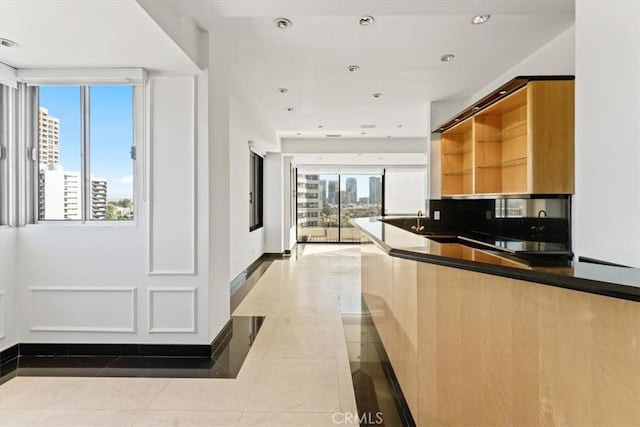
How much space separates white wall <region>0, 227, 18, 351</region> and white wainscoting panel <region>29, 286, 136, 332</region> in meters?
0.14

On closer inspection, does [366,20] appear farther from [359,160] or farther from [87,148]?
[359,160]

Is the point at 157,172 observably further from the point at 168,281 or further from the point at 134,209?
the point at 168,281

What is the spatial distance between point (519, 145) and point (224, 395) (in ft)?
11.3

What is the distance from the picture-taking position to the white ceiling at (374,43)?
226 centimetres

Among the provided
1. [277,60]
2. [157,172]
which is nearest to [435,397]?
[157,172]

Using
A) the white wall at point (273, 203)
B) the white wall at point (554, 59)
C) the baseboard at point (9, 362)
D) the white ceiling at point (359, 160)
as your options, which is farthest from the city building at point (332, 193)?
the baseboard at point (9, 362)

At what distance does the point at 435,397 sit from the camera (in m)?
1.61

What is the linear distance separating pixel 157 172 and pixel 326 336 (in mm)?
2254

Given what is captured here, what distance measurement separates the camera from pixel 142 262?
2.86 m

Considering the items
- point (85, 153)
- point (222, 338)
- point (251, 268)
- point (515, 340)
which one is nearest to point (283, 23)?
point (85, 153)

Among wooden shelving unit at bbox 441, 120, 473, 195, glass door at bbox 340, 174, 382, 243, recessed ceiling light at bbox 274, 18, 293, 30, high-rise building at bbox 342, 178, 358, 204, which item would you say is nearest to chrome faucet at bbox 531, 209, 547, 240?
wooden shelving unit at bbox 441, 120, 473, 195

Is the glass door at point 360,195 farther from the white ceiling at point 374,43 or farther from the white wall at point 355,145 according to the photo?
the white ceiling at point 374,43

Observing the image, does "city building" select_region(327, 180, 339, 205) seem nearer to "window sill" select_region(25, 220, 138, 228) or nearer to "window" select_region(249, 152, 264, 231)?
"window" select_region(249, 152, 264, 231)

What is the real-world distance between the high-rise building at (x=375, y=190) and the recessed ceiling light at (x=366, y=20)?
7.79 meters
